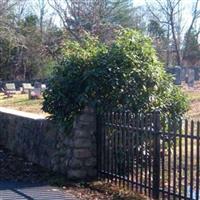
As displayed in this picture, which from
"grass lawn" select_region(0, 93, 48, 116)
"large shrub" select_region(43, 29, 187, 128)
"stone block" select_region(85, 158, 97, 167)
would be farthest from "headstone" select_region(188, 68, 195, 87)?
"stone block" select_region(85, 158, 97, 167)

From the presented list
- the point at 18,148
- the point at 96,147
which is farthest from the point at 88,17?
the point at 96,147

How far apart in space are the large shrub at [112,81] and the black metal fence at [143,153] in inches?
19.0

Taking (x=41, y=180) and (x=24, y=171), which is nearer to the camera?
(x=41, y=180)

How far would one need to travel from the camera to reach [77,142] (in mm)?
9258

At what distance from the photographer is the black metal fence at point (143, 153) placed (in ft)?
24.5

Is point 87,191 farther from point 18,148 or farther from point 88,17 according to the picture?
point 88,17

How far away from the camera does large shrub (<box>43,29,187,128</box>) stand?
931 centimetres

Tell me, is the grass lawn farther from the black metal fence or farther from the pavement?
the black metal fence

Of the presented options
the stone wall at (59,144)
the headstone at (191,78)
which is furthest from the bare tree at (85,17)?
the stone wall at (59,144)

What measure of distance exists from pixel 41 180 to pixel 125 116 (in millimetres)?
2121

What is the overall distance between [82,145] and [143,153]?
1.37 meters

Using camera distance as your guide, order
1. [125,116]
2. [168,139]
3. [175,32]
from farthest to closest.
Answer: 1. [175,32]
2. [125,116]
3. [168,139]

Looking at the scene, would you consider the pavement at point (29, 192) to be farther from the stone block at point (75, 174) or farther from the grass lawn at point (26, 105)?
the grass lawn at point (26, 105)

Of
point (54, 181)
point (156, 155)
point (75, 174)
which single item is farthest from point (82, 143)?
point (156, 155)
